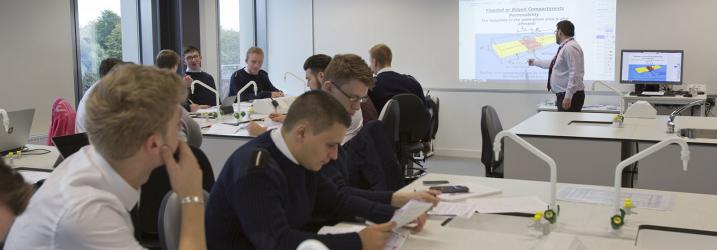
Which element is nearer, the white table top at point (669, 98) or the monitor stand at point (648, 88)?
the white table top at point (669, 98)

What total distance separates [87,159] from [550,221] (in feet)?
4.82

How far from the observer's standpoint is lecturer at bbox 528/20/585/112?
6590mm

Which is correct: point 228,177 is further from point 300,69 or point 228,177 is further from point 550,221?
point 300,69

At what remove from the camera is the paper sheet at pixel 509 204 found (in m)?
2.47

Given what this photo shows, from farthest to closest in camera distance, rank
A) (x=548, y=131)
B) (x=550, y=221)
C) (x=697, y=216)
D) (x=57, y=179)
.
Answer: (x=548, y=131), (x=697, y=216), (x=550, y=221), (x=57, y=179)

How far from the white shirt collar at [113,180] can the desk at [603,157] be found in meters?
3.15

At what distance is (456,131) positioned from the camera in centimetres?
801

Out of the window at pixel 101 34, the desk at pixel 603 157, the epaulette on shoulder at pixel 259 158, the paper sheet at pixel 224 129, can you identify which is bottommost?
the desk at pixel 603 157

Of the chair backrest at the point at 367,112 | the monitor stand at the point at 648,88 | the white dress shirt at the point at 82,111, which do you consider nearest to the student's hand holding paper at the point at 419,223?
the white dress shirt at the point at 82,111

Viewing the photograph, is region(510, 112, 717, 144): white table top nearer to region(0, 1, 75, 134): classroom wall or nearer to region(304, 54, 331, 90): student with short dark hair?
region(304, 54, 331, 90): student with short dark hair

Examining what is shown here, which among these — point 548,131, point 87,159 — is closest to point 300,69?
point 548,131

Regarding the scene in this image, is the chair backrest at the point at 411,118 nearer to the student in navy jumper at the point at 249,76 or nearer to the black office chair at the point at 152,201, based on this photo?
the student in navy jumper at the point at 249,76

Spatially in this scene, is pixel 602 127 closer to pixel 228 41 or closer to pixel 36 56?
pixel 36 56

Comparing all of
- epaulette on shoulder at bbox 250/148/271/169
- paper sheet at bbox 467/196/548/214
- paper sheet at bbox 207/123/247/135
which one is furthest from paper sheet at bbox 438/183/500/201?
paper sheet at bbox 207/123/247/135
